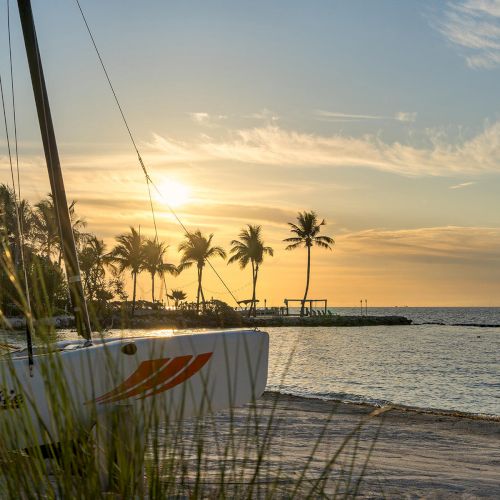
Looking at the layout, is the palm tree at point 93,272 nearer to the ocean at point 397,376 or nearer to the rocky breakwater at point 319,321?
the ocean at point 397,376

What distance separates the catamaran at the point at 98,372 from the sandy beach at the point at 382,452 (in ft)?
1.75

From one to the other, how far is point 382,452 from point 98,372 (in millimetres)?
4250

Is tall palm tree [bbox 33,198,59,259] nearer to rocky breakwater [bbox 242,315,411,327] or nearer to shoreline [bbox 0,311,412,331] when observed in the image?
shoreline [bbox 0,311,412,331]

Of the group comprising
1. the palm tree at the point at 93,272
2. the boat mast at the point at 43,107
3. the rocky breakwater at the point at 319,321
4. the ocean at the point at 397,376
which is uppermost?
the boat mast at the point at 43,107

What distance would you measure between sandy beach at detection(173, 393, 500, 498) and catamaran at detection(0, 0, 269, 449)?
53cm

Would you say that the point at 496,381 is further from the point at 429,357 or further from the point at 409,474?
the point at 409,474

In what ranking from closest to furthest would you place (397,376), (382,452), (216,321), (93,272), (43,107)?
(93,272) → (382,452) → (43,107) → (397,376) → (216,321)

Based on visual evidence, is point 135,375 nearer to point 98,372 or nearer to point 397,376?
point 98,372

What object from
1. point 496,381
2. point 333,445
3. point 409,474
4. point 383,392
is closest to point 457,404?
point 383,392

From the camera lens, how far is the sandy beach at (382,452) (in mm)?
6470

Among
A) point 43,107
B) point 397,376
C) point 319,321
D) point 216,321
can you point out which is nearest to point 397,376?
point 397,376

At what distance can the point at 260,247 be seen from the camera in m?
81.9

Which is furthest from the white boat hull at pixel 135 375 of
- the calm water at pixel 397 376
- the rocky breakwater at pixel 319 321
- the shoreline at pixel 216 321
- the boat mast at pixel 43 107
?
the rocky breakwater at pixel 319 321

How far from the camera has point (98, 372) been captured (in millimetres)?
7305
